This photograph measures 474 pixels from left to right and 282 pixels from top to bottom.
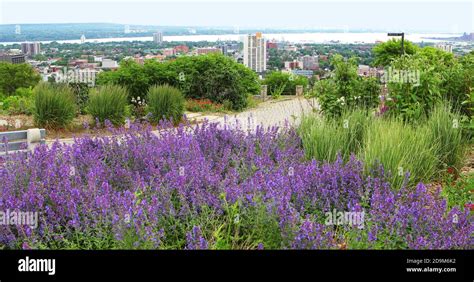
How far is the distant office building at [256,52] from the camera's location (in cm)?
1909

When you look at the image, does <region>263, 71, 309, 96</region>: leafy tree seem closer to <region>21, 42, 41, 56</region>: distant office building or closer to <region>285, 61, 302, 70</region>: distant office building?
<region>285, 61, 302, 70</region>: distant office building

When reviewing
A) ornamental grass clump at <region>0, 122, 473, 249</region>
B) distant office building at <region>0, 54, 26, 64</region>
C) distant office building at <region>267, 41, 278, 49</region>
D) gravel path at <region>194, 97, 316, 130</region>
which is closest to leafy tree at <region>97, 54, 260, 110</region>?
gravel path at <region>194, 97, 316, 130</region>

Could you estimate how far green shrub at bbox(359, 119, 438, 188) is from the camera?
15.8 ft

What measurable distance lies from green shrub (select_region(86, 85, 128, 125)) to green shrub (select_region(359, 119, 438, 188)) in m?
6.27

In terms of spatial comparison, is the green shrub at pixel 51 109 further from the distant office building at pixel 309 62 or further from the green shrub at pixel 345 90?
the distant office building at pixel 309 62

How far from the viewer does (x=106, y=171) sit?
4.35m

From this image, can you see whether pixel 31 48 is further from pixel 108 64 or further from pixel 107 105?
pixel 107 105

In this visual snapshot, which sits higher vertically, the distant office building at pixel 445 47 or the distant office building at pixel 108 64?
the distant office building at pixel 445 47

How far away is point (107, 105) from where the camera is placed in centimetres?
1087

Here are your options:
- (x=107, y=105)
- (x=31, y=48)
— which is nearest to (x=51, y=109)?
(x=107, y=105)

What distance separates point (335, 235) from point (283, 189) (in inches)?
17.6

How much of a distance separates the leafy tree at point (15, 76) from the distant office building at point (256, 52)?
59.2ft

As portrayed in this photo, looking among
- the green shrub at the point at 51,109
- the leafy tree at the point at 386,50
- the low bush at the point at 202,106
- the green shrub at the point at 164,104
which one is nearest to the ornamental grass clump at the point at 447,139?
the green shrub at the point at 164,104
